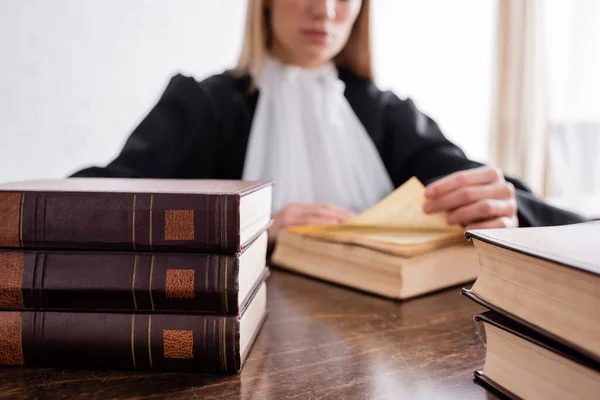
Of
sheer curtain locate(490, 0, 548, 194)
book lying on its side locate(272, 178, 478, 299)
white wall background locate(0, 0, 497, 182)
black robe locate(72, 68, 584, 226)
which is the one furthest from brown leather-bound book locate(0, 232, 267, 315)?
sheer curtain locate(490, 0, 548, 194)

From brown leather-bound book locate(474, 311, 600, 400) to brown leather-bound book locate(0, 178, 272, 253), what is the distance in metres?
0.22

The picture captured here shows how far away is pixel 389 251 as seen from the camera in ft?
2.24

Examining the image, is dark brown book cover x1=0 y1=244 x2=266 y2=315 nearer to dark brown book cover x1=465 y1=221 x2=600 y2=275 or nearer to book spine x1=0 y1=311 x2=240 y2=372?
book spine x1=0 y1=311 x2=240 y2=372

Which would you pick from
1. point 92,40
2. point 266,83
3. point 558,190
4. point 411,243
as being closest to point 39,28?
point 92,40

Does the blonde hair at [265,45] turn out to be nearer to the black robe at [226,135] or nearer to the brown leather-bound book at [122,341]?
the black robe at [226,135]

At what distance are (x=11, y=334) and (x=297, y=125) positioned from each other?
995mm

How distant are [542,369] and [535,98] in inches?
109

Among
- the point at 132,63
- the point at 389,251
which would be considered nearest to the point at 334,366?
the point at 389,251

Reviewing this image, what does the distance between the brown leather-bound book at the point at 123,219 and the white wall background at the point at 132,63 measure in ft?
7.88

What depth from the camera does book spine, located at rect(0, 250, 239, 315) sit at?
42cm

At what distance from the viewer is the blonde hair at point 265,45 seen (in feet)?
4.45

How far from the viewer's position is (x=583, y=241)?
36 cm

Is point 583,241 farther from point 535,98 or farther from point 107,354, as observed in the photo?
point 535,98

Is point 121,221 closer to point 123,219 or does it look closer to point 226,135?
point 123,219
